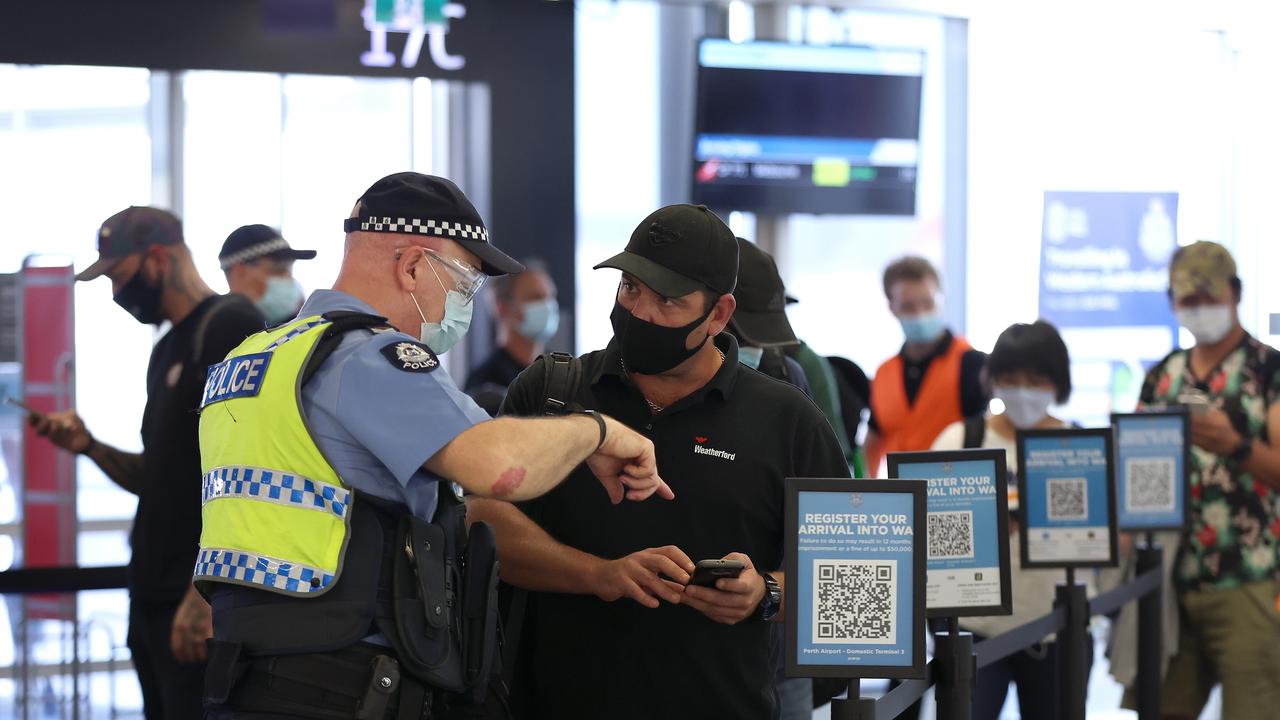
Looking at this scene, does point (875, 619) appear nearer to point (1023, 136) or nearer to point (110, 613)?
point (110, 613)

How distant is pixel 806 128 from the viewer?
6746 millimetres

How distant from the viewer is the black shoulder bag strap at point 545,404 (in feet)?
7.72

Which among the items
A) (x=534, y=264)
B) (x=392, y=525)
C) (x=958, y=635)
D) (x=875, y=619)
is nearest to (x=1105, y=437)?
(x=958, y=635)

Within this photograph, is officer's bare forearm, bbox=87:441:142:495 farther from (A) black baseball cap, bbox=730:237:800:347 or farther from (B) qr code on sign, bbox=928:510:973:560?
(B) qr code on sign, bbox=928:510:973:560

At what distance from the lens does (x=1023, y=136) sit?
7668mm

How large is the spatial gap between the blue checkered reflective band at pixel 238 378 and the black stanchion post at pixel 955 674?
1402 mm

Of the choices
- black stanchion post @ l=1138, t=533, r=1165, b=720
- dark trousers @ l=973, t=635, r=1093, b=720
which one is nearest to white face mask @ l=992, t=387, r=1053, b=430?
black stanchion post @ l=1138, t=533, r=1165, b=720

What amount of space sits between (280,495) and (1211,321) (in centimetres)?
328

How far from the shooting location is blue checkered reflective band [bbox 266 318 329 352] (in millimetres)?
1878

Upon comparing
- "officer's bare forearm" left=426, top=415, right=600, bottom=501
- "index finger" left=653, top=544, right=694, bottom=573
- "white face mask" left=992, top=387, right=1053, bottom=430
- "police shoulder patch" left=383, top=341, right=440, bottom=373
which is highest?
"police shoulder patch" left=383, top=341, right=440, bottom=373

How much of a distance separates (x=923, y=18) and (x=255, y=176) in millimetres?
3707

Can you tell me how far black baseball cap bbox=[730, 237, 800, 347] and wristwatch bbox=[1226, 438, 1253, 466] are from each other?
5.81 ft

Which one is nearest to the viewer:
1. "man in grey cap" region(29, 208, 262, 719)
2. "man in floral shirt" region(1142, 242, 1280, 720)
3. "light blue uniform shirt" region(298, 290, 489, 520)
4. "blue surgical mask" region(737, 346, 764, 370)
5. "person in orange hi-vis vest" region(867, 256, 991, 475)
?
"light blue uniform shirt" region(298, 290, 489, 520)

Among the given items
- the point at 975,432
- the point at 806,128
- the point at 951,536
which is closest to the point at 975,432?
the point at 975,432
